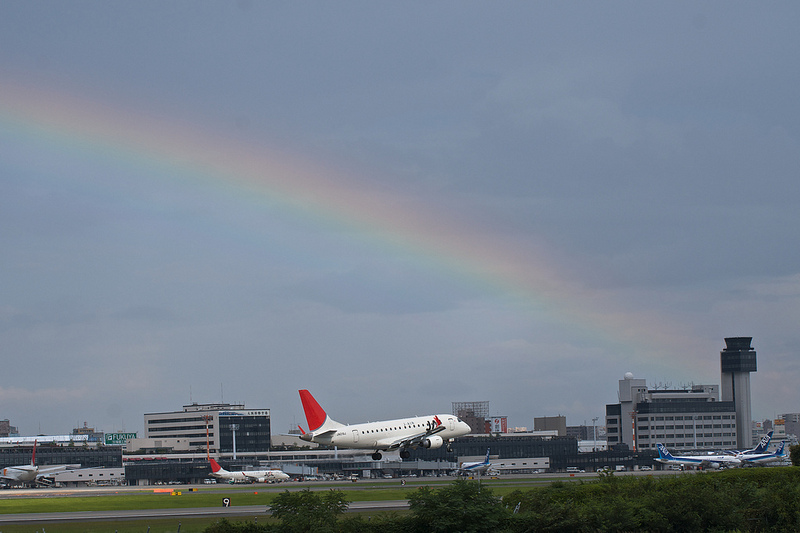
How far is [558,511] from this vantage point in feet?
157

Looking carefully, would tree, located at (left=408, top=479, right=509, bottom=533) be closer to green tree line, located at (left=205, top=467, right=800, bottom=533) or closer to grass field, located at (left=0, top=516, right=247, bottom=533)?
green tree line, located at (left=205, top=467, right=800, bottom=533)

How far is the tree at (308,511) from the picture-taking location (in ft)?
149

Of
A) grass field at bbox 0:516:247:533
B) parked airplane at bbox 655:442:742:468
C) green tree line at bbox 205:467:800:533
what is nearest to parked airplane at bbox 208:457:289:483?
parked airplane at bbox 655:442:742:468

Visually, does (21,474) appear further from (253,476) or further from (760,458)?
(760,458)

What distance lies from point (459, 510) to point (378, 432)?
262 feet

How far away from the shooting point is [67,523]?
76812 millimetres

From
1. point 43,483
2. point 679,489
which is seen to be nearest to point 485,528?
point 679,489

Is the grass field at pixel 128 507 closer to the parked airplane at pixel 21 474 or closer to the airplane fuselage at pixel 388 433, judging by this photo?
the airplane fuselage at pixel 388 433

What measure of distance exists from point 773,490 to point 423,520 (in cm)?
2875

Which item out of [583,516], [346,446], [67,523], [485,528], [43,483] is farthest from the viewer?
[43,483]

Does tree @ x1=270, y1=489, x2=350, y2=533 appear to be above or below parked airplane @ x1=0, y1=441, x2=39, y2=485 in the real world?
above

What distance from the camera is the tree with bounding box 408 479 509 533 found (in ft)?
146

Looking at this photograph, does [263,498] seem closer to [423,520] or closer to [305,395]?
[305,395]

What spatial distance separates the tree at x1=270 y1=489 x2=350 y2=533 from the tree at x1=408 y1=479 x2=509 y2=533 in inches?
167
